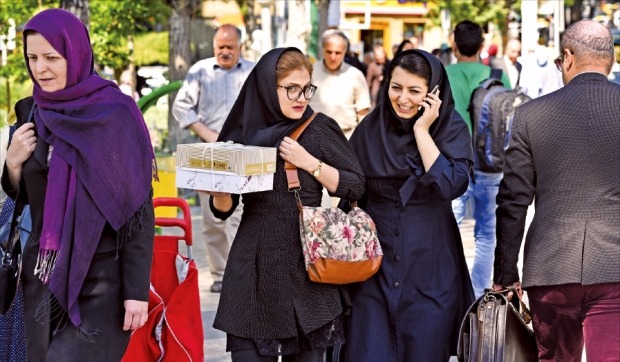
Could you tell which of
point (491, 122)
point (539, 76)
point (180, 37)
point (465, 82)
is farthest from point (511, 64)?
point (180, 37)

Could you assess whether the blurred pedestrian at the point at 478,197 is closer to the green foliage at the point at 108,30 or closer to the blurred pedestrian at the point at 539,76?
the blurred pedestrian at the point at 539,76

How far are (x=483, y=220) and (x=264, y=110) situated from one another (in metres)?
3.98

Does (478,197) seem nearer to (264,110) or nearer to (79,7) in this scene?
(264,110)

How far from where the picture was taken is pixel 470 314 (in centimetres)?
509

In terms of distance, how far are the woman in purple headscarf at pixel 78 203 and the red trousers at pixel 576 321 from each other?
1.56 metres

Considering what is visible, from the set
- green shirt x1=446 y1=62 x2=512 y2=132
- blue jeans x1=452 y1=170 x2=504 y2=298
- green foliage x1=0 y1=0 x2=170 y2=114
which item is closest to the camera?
blue jeans x1=452 y1=170 x2=504 y2=298

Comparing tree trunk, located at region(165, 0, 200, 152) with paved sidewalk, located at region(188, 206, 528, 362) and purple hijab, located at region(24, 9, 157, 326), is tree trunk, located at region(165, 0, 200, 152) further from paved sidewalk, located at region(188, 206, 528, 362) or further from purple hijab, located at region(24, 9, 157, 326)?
purple hijab, located at region(24, 9, 157, 326)

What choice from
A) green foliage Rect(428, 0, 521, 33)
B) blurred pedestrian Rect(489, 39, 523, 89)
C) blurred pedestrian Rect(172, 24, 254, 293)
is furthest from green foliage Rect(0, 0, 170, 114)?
green foliage Rect(428, 0, 521, 33)

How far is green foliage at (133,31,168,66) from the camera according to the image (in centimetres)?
3947

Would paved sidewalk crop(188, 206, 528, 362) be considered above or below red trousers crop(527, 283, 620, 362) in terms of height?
below

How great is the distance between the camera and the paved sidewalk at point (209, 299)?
776 centimetres

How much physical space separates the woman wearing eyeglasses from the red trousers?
0.83 metres

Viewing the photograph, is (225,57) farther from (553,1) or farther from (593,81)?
(553,1)

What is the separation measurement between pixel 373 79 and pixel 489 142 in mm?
12434
